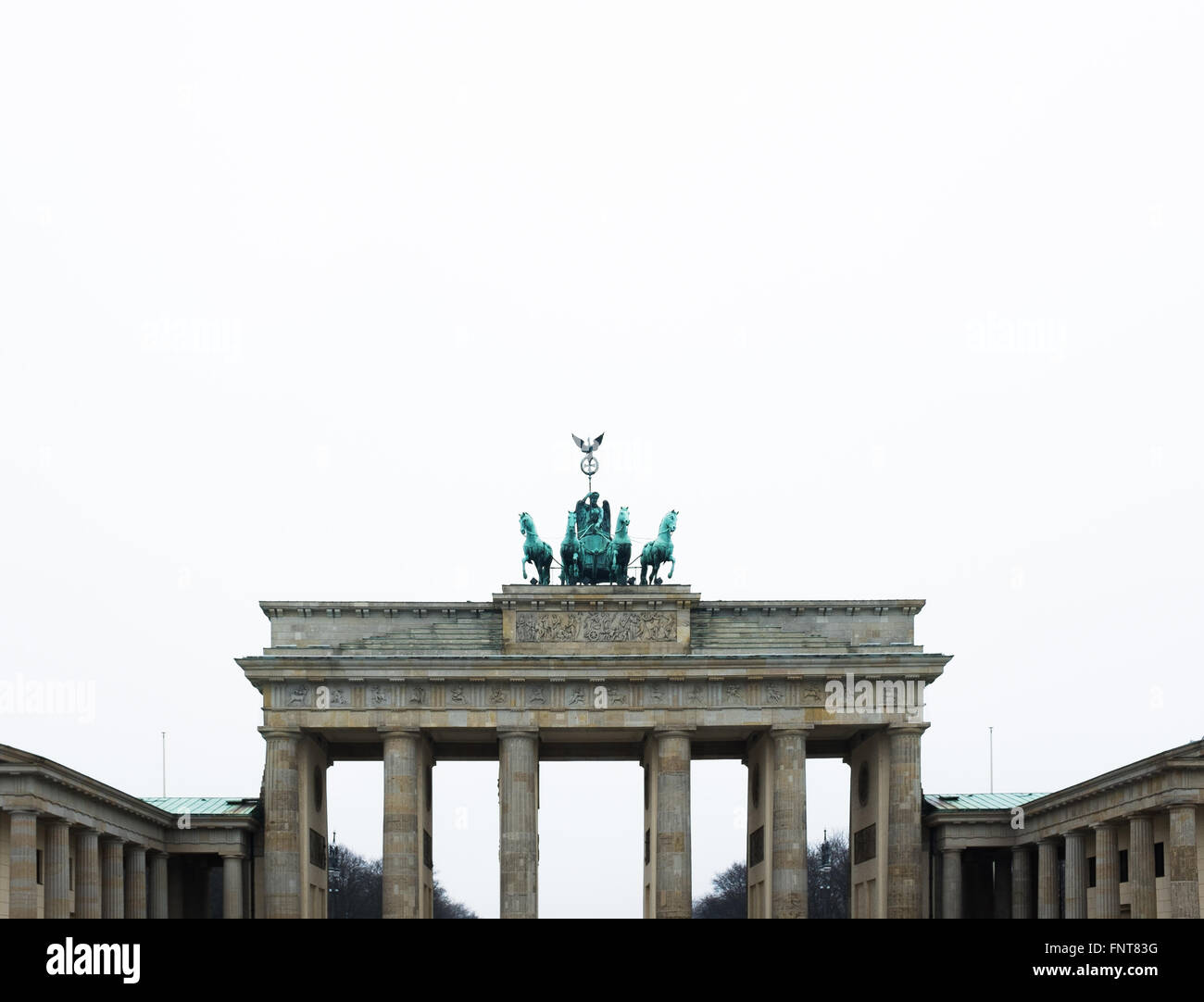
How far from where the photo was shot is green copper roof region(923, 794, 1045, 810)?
82.3 m

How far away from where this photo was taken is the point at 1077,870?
7262 centimetres

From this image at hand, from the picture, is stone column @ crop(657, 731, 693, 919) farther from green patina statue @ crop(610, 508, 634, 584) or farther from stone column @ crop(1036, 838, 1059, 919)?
stone column @ crop(1036, 838, 1059, 919)

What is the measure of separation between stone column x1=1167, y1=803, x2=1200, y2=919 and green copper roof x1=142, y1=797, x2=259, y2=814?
41758 millimetres

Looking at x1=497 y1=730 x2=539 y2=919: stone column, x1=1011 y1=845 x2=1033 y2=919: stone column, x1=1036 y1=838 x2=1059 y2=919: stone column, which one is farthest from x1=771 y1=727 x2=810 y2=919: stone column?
x1=1036 y1=838 x2=1059 y2=919: stone column

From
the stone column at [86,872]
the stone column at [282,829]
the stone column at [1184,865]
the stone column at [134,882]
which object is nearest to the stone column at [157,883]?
the stone column at [134,882]

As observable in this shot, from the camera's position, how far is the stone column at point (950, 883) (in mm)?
80375

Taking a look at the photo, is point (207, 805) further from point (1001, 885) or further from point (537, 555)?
point (1001, 885)

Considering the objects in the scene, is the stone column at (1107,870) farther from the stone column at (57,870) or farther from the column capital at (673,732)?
the stone column at (57,870)

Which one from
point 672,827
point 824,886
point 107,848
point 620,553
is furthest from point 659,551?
point 824,886

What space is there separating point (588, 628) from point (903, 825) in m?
16.2

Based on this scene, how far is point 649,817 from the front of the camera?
84.9 metres
